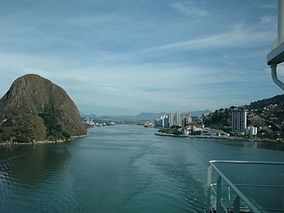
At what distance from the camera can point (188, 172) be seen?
12.7 metres

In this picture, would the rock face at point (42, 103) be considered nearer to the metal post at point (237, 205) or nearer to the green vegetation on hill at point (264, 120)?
the green vegetation on hill at point (264, 120)

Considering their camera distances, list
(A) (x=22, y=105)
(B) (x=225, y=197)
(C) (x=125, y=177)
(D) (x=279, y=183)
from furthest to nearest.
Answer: (A) (x=22, y=105), (C) (x=125, y=177), (D) (x=279, y=183), (B) (x=225, y=197)

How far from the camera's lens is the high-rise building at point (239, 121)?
4641 centimetres

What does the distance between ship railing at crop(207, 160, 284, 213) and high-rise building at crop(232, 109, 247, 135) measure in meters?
44.1

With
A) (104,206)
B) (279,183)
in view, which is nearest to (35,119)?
(104,206)

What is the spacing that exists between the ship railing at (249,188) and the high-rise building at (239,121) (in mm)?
44056

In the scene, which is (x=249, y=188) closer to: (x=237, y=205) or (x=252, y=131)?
(x=237, y=205)

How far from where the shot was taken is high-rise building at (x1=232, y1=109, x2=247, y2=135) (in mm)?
46406

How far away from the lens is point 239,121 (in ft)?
157

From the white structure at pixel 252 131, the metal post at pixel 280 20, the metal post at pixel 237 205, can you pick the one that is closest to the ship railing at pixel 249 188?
the metal post at pixel 237 205

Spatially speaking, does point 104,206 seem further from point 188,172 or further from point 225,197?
point 225,197

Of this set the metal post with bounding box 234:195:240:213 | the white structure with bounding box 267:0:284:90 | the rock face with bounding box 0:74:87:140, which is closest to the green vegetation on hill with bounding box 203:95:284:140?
the rock face with bounding box 0:74:87:140

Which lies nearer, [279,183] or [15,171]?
[279,183]

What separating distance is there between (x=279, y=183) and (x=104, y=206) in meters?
6.66
